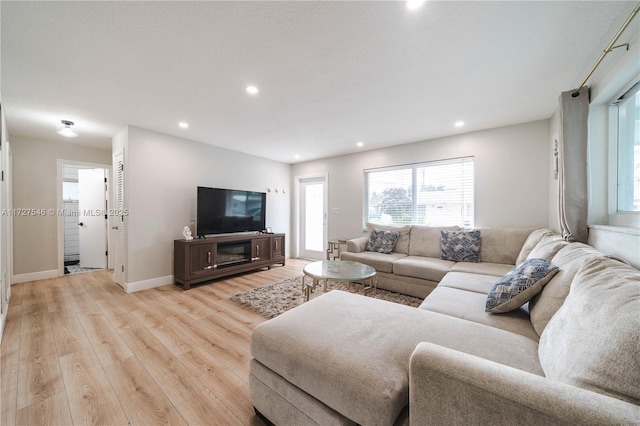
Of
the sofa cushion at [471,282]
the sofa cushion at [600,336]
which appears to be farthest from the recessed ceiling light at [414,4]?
the sofa cushion at [471,282]

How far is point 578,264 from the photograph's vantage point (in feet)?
4.03

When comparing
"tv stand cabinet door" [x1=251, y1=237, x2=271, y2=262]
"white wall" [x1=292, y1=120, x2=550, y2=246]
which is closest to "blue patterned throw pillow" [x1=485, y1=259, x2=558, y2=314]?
"white wall" [x1=292, y1=120, x2=550, y2=246]

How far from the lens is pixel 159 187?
3.52m

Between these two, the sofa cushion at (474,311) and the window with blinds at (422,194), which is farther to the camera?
the window with blinds at (422,194)

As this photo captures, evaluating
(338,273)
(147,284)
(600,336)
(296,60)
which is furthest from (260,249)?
(600,336)

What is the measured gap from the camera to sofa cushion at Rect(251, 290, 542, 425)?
33.8 inches

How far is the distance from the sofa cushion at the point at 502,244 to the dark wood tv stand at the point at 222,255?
3471 millimetres

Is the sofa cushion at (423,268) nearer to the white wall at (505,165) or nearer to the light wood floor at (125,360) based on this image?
the white wall at (505,165)

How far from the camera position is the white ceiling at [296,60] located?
1399mm

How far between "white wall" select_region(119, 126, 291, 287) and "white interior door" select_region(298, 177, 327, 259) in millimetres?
1811

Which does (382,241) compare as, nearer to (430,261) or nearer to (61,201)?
(430,261)

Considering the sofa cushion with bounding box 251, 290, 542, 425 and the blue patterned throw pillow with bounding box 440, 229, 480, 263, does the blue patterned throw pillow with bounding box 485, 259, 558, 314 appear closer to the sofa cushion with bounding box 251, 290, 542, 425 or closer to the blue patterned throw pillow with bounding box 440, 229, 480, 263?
the sofa cushion with bounding box 251, 290, 542, 425

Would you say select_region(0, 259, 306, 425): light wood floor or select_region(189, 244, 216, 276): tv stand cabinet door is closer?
select_region(0, 259, 306, 425): light wood floor

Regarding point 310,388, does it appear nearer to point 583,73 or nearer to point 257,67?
point 257,67
